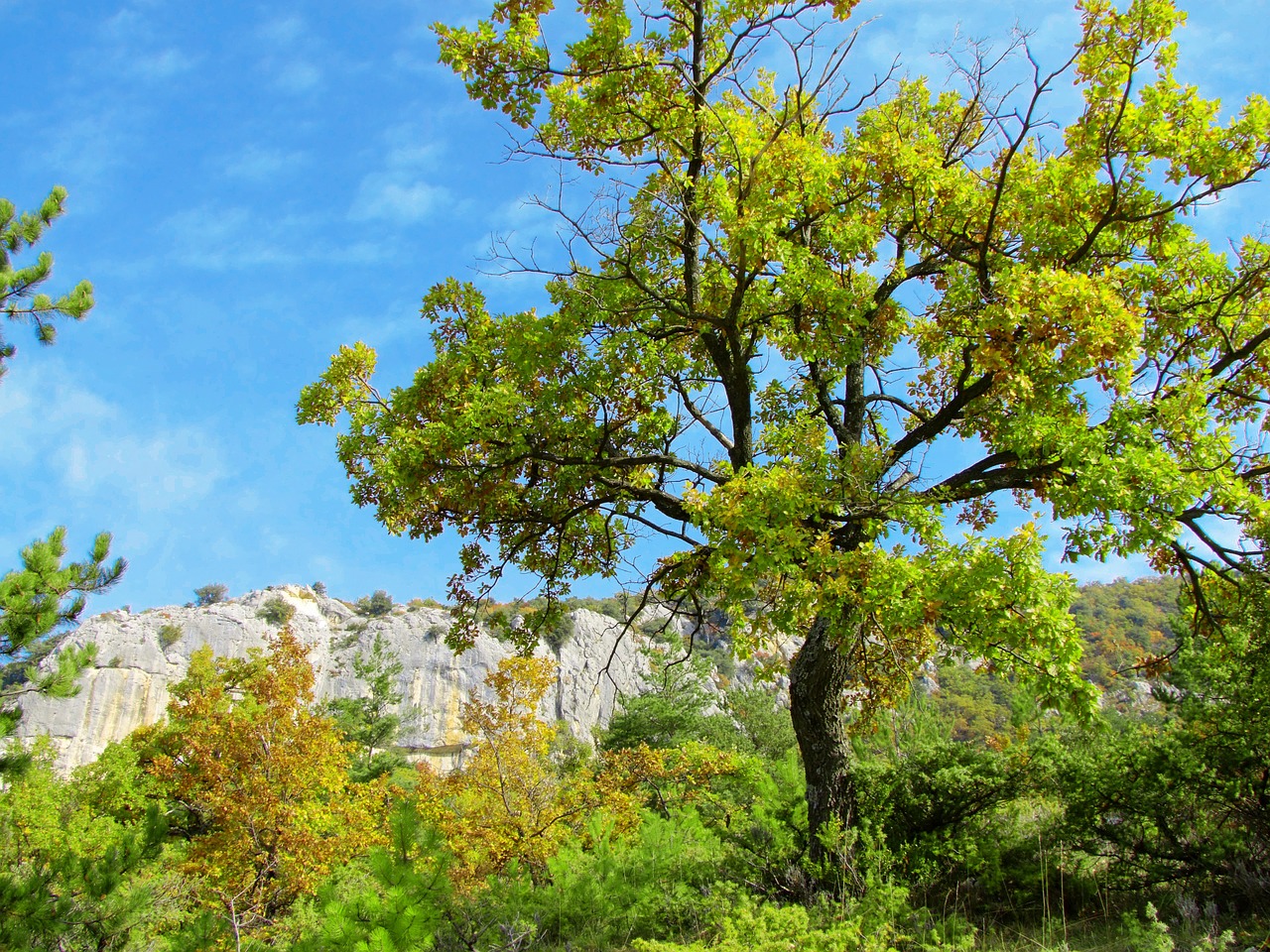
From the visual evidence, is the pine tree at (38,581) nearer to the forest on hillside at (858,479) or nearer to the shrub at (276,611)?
the forest on hillside at (858,479)

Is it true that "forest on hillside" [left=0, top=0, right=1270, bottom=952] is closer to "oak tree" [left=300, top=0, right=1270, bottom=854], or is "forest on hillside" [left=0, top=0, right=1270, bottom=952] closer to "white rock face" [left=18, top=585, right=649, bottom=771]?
"oak tree" [left=300, top=0, right=1270, bottom=854]

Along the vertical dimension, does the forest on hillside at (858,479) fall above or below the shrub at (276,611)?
below

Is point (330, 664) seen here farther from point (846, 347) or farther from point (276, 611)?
point (846, 347)

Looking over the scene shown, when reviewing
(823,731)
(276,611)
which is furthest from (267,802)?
(276,611)

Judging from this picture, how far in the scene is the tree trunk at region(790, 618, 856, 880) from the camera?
7.19m

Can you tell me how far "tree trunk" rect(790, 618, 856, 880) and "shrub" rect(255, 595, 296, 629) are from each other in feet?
206

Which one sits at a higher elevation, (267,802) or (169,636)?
(169,636)

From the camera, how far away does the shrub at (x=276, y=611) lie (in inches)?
2448

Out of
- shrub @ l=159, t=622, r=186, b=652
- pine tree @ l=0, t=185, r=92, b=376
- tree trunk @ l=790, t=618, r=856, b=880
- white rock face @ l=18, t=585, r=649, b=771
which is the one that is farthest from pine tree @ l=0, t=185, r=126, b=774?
shrub @ l=159, t=622, r=186, b=652

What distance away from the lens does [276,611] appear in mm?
62938

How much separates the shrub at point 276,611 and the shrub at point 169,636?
230 inches

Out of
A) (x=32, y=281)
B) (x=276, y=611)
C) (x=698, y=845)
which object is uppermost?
(x=276, y=611)

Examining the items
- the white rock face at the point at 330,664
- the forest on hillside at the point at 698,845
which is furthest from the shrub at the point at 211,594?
the forest on hillside at the point at 698,845

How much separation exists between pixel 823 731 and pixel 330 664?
61137mm
